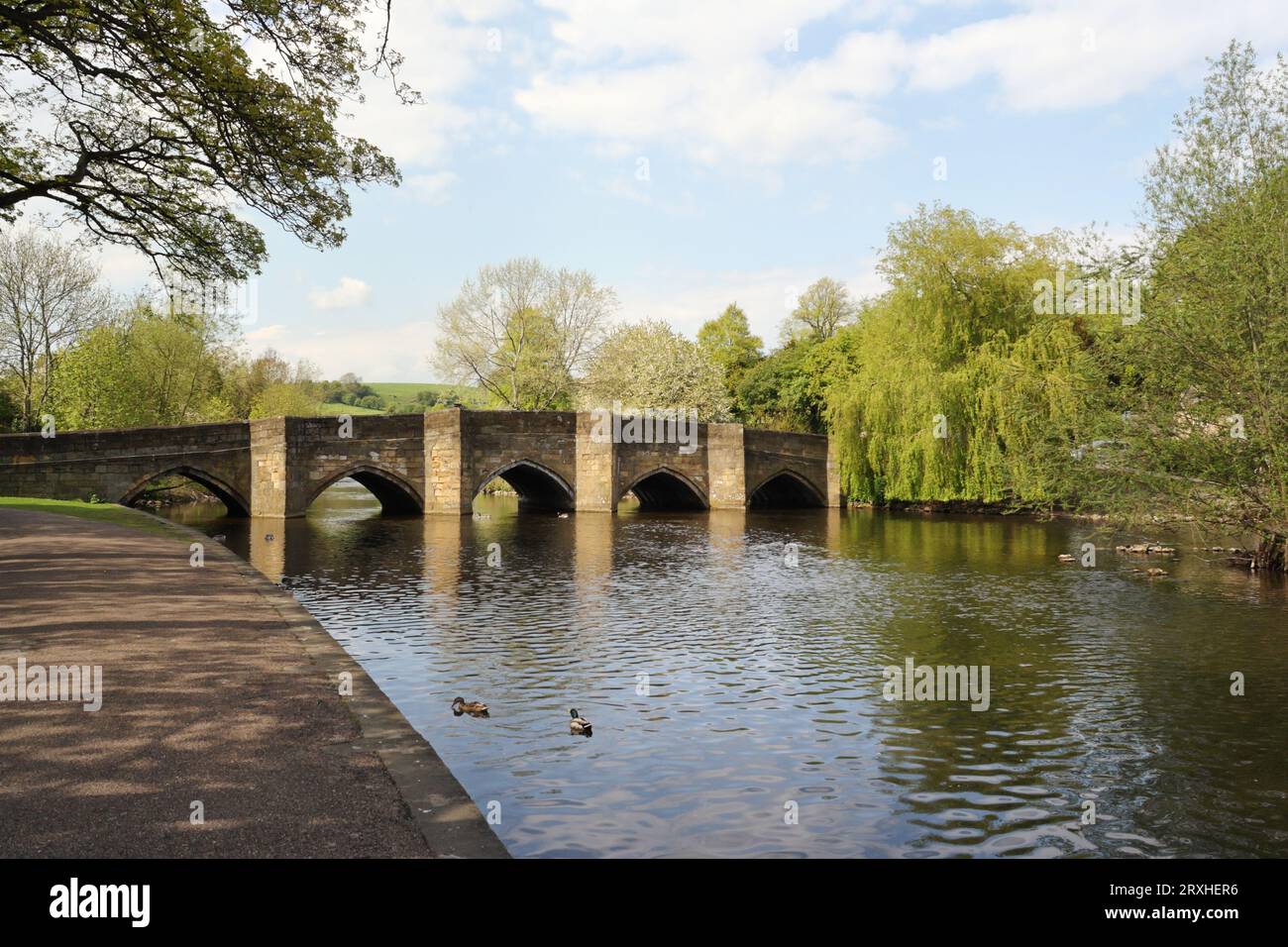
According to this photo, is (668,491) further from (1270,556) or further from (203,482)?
(1270,556)

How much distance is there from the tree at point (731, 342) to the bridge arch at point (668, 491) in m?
20.1

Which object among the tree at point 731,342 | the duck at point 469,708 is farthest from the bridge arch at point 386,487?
the tree at point 731,342

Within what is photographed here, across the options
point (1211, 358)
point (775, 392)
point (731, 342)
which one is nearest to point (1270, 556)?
point (1211, 358)

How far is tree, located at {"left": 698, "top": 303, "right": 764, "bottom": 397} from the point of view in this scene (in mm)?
65375

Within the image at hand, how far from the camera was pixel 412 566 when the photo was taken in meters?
19.2

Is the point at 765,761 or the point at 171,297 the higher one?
the point at 171,297

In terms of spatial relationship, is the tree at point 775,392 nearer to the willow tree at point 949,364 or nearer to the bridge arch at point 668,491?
the bridge arch at point 668,491

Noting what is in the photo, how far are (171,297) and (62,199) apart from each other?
2.33m

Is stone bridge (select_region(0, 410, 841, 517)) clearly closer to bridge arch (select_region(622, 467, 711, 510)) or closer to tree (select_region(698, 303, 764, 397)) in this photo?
bridge arch (select_region(622, 467, 711, 510))

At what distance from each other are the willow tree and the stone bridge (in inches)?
181

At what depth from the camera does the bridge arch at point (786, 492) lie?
4231 centimetres

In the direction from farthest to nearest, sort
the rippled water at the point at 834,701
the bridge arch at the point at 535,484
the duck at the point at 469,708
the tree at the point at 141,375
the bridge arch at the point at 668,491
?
the bridge arch at the point at 668,491 < the tree at the point at 141,375 < the bridge arch at the point at 535,484 < the duck at the point at 469,708 < the rippled water at the point at 834,701
